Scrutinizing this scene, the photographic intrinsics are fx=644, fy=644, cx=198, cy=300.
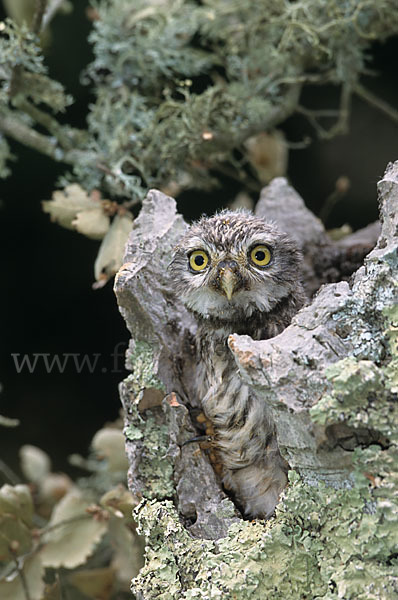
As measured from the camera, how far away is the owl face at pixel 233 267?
33.1 inches

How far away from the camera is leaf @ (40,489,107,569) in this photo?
1.02 meters

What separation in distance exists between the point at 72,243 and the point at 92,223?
1.73 feet

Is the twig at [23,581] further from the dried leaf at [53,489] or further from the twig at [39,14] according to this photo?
the twig at [39,14]

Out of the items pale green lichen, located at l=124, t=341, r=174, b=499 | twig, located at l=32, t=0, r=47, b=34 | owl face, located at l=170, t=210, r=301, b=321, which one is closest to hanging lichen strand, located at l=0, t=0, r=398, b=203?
twig, located at l=32, t=0, r=47, b=34

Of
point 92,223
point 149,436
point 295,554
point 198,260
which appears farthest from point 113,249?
point 295,554

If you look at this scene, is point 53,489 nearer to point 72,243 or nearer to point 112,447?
point 112,447

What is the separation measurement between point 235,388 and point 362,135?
98 cm

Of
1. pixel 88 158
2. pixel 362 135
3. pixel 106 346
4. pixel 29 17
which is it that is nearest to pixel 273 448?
pixel 88 158

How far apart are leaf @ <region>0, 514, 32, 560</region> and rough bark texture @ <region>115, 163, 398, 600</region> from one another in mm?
287

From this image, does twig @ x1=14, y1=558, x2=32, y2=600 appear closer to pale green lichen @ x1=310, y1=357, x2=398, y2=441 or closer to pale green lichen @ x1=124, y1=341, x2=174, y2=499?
pale green lichen @ x1=124, y1=341, x2=174, y2=499

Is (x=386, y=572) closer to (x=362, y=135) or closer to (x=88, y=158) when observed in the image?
(x=88, y=158)

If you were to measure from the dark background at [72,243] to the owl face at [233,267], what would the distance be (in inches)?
23.9

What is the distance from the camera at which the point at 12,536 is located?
1.00 m

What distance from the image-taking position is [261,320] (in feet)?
2.94
